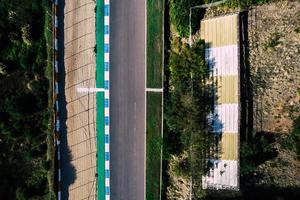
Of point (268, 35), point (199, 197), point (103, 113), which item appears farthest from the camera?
point (103, 113)

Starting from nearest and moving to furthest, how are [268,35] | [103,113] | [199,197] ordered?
[268,35] < [199,197] < [103,113]

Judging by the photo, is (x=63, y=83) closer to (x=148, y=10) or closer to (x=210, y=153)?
(x=148, y=10)

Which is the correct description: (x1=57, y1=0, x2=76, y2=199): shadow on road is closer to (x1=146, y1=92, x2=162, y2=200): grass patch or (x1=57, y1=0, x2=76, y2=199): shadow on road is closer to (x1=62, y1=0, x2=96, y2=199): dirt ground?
(x1=62, y1=0, x2=96, y2=199): dirt ground

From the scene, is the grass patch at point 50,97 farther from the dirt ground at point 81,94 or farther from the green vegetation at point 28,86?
the dirt ground at point 81,94

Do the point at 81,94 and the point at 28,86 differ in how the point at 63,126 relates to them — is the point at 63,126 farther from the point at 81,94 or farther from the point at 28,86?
the point at 28,86

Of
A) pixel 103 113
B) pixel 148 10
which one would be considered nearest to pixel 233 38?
pixel 148 10

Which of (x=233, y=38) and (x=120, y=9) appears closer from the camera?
(x=233, y=38)
